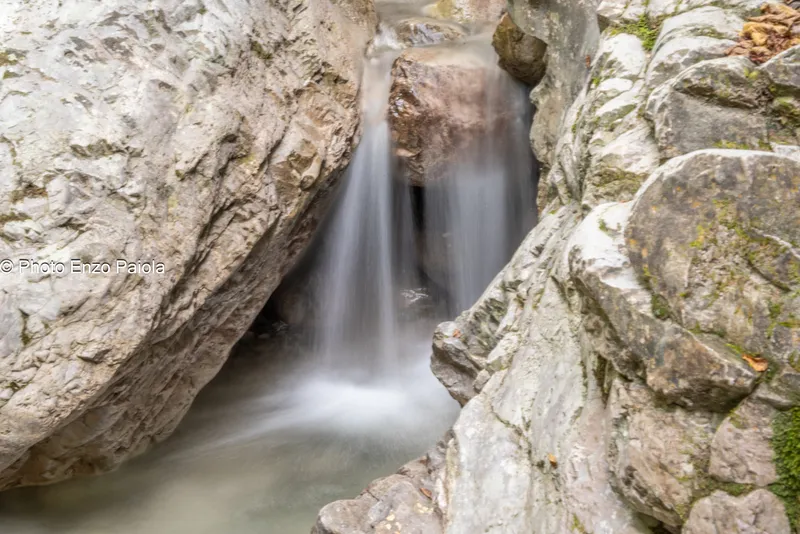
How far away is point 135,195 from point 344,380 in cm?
396

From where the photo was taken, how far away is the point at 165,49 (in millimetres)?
4324

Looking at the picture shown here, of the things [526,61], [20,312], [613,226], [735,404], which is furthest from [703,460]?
[526,61]

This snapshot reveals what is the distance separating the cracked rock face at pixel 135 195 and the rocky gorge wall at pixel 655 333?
1.93 m

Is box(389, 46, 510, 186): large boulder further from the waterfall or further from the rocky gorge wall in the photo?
the rocky gorge wall

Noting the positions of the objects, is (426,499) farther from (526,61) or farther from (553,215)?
(526,61)

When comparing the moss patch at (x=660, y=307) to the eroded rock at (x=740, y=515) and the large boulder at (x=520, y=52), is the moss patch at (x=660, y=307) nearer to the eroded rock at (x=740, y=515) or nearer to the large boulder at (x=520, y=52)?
the eroded rock at (x=740, y=515)

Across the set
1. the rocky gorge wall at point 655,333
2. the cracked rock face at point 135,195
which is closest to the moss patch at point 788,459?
the rocky gorge wall at point 655,333

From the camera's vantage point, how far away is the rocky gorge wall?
6.03ft

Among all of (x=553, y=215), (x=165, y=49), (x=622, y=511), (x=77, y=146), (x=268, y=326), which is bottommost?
(x=268, y=326)

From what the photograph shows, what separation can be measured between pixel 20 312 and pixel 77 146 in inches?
46.9

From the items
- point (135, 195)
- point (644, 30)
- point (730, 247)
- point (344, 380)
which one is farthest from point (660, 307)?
point (344, 380)

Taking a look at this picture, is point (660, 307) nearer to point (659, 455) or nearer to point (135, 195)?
point (659, 455)

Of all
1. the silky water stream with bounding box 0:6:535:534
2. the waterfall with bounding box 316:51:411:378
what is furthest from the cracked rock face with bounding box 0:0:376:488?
the waterfall with bounding box 316:51:411:378

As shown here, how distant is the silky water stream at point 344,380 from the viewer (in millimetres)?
4625
